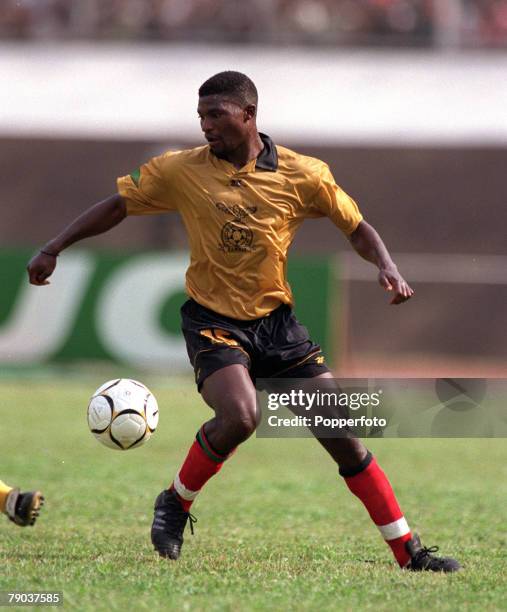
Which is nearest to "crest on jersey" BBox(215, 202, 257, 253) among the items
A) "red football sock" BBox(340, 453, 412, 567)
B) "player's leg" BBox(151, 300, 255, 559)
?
"player's leg" BBox(151, 300, 255, 559)

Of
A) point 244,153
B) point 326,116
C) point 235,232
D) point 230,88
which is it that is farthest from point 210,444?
point 326,116

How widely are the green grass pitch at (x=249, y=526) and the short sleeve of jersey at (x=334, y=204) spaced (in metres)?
1.79

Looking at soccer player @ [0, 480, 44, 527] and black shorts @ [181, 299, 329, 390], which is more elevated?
black shorts @ [181, 299, 329, 390]

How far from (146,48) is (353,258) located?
23.6ft

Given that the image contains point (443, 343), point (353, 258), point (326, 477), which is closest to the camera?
point (326, 477)

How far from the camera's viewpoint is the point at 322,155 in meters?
23.4

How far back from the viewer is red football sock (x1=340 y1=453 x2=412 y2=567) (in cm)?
620

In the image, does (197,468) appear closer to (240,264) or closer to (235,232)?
(240,264)

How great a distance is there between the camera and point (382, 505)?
20.5ft

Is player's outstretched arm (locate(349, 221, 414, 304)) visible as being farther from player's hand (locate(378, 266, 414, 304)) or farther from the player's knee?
the player's knee

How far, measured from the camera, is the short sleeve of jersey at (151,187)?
6434 millimetres

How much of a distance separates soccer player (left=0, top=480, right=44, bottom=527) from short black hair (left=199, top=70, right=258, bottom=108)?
2212mm

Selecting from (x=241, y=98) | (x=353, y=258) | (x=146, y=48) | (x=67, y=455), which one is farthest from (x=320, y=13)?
(x=241, y=98)

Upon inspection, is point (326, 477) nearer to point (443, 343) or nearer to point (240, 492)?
point (240, 492)
